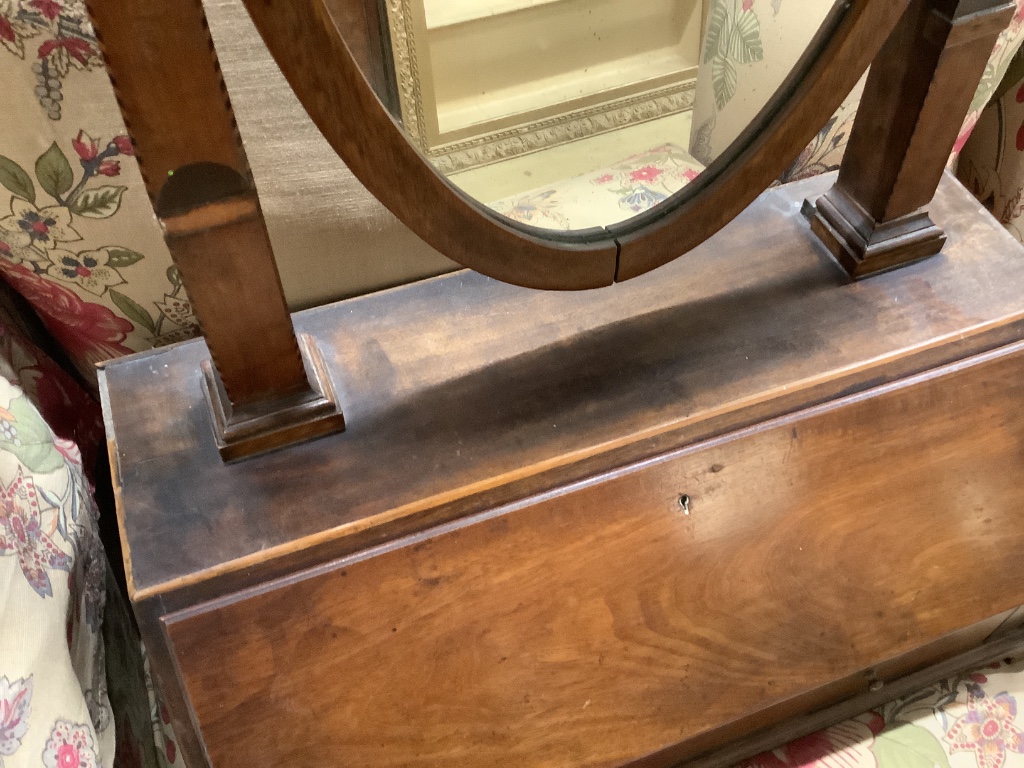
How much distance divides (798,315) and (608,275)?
0.62 feet

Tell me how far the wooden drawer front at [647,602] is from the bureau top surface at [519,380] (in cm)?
2

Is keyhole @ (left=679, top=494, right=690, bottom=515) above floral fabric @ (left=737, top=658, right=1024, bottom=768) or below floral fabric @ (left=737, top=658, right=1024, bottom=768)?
above

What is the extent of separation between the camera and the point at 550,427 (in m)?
0.63

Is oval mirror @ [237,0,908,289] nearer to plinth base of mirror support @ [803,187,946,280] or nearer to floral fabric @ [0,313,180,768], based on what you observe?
plinth base of mirror support @ [803,187,946,280]

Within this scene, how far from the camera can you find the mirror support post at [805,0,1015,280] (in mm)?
600

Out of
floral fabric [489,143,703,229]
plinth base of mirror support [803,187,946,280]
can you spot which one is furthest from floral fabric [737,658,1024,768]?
floral fabric [489,143,703,229]

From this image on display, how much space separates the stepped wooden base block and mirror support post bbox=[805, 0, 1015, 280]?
27 mm

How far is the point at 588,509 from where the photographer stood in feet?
2.03

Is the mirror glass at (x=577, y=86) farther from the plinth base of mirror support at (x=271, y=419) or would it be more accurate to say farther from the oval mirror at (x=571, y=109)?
the plinth base of mirror support at (x=271, y=419)

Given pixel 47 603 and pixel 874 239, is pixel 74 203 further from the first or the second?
pixel 874 239

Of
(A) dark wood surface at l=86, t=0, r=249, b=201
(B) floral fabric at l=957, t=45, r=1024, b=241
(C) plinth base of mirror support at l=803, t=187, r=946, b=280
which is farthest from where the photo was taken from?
(B) floral fabric at l=957, t=45, r=1024, b=241

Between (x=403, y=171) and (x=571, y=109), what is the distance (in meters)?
0.13

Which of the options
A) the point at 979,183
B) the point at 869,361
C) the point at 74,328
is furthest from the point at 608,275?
the point at 979,183

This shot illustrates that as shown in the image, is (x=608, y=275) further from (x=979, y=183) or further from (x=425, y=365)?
(x=979, y=183)
